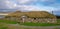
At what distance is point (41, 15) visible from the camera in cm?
4422

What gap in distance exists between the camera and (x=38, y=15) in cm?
4372

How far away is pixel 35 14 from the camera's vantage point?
44.7 m

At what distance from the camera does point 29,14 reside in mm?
45594

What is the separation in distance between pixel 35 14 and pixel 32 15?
1011 millimetres

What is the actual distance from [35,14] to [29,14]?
1918 millimetres

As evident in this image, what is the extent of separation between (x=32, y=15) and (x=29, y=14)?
1.63m

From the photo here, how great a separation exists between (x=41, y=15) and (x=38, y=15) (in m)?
1.00

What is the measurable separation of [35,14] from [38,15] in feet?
4.20

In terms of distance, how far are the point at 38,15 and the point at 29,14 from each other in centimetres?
312

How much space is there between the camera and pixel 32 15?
4422 centimetres

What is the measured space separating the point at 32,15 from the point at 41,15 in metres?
2.50

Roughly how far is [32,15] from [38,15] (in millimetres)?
1718

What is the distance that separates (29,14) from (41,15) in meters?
3.63
